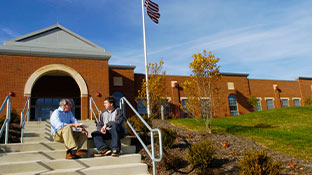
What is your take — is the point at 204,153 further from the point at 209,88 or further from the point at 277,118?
the point at 277,118

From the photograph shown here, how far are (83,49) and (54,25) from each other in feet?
7.66

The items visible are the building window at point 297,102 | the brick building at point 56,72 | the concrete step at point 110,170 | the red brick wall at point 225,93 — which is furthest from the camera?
the building window at point 297,102

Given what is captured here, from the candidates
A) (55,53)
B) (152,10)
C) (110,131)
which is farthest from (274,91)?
(110,131)

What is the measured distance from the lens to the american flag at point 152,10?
50.9ft

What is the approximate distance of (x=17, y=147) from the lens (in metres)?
5.23

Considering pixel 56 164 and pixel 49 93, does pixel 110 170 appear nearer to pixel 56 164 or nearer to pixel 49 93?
pixel 56 164

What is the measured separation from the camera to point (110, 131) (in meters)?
5.64

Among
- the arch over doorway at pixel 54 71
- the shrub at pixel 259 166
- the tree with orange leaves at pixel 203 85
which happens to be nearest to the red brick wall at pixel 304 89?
the tree with orange leaves at pixel 203 85

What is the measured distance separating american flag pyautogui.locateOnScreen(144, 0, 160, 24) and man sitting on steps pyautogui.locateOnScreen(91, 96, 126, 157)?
35.8 ft

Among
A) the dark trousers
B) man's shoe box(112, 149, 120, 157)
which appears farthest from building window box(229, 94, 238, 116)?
man's shoe box(112, 149, 120, 157)

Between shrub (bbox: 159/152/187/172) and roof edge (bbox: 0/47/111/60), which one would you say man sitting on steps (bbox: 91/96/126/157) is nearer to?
shrub (bbox: 159/152/187/172)

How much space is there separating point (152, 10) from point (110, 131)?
11.8 metres

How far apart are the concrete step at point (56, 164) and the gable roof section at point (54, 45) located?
35.6ft

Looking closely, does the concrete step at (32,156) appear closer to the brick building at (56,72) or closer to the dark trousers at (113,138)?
the dark trousers at (113,138)
